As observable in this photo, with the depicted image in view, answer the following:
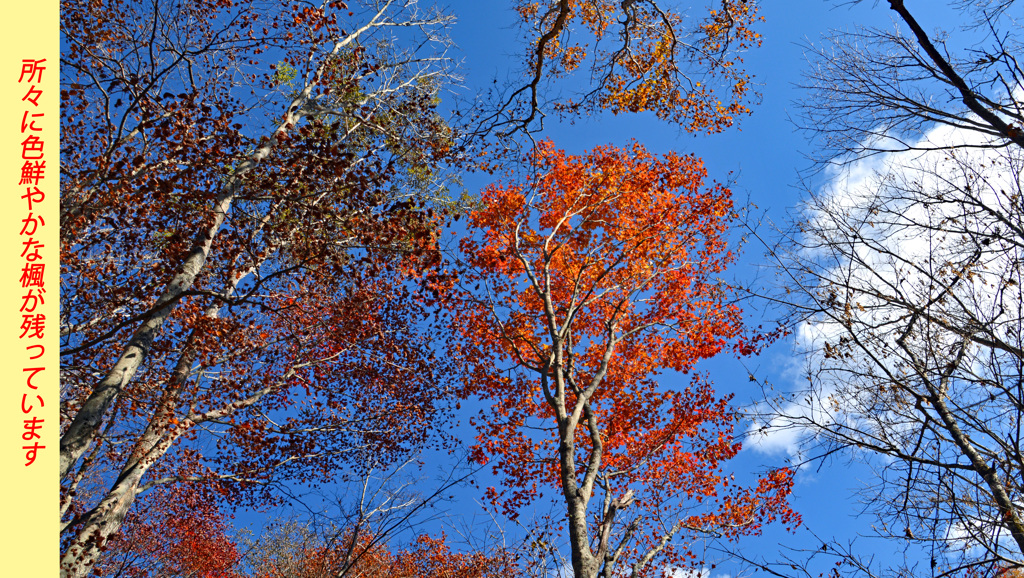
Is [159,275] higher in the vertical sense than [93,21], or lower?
lower

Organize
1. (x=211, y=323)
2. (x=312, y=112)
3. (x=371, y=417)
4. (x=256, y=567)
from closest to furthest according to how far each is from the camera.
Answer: (x=211, y=323)
(x=312, y=112)
(x=371, y=417)
(x=256, y=567)

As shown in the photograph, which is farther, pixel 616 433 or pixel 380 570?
pixel 380 570

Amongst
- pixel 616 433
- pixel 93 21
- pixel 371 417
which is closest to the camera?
pixel 93 21

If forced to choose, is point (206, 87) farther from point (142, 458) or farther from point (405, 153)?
point (142, 458)

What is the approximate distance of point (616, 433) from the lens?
39.8ft

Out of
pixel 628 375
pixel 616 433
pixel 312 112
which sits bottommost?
pixel 616 433

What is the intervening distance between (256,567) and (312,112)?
15752 mm

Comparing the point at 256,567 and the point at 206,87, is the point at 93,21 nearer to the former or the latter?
the point at 206,87

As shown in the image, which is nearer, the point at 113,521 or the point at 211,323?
the point at 113,521

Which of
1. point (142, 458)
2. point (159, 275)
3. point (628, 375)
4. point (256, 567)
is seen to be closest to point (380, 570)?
point (256, 567)

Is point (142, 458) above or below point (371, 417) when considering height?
below

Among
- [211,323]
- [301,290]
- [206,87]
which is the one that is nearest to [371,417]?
[301,290]

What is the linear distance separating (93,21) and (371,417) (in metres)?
8.37

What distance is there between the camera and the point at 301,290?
969 cm
